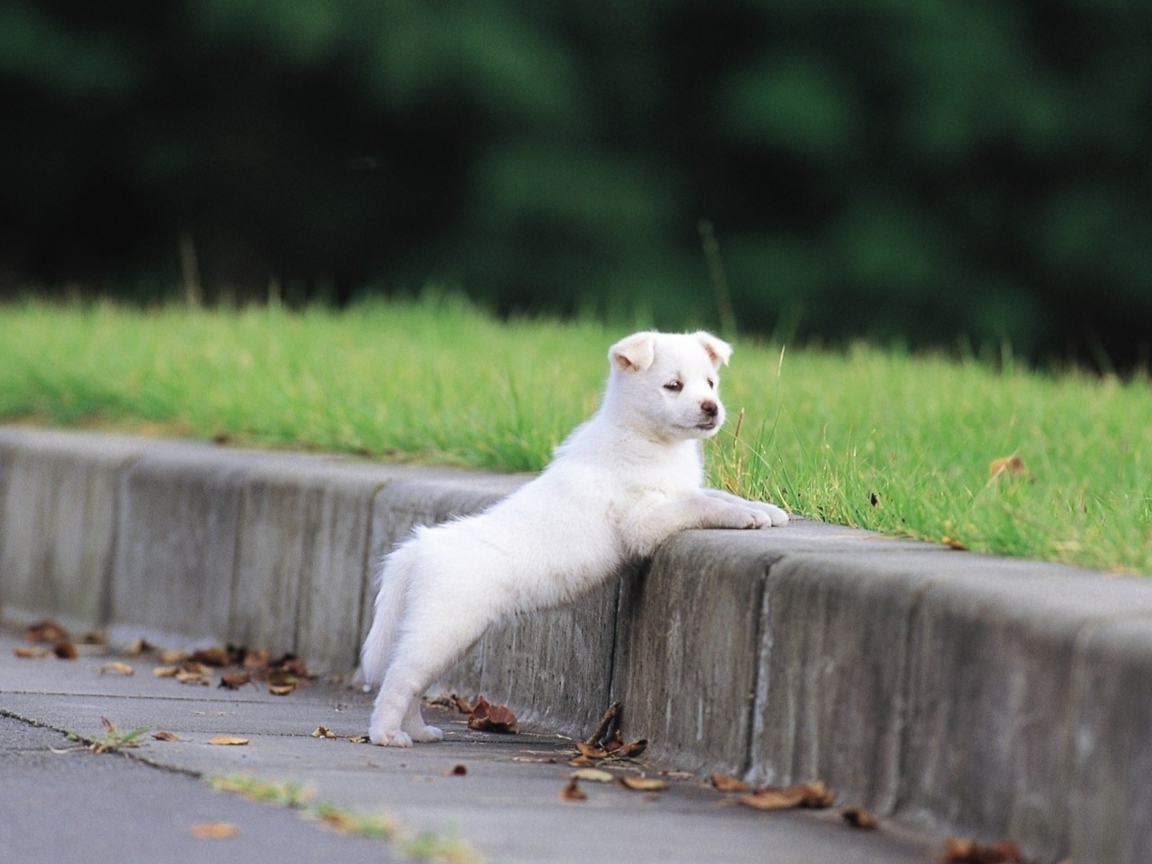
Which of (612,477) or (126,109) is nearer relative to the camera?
(612,477)

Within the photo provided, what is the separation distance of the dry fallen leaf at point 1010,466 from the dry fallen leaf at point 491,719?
73.0 inches

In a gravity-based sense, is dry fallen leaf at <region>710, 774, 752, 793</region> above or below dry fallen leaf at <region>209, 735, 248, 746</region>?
above

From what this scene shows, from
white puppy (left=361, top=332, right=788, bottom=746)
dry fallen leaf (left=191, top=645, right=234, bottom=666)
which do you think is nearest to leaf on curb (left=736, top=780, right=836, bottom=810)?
white puppy (left=361, top=332, right=788, bottom=746)

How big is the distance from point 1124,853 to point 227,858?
162cm

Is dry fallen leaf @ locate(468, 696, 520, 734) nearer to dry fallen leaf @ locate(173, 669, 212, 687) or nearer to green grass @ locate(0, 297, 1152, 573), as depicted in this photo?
green grass @ locate(0, 297, 1152, 573)

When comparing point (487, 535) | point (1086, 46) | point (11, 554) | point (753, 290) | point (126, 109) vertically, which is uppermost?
point (1086, 46)

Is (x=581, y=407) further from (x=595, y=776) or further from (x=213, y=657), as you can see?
(x=595, y=776)

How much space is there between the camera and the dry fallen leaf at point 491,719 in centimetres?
526

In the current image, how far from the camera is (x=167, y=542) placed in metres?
7.30

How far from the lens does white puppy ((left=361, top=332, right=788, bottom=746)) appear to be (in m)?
4.70

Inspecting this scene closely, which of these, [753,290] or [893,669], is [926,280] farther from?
[893,669]

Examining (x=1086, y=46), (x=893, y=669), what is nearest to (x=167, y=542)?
(x=893, y=669)

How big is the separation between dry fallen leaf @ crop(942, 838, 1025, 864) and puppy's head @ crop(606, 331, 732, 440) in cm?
170

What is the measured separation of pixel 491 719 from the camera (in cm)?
527
